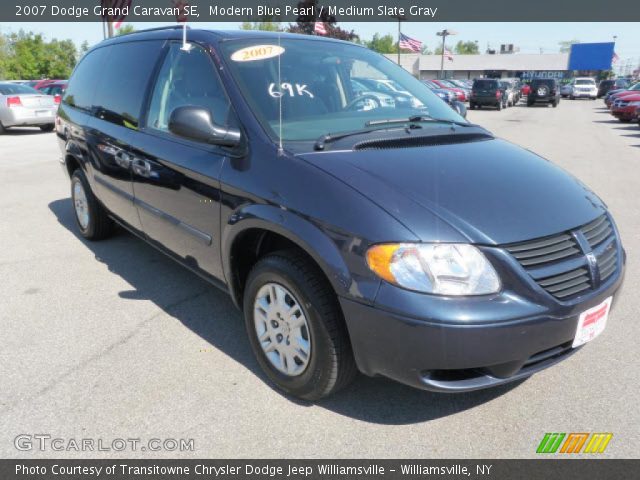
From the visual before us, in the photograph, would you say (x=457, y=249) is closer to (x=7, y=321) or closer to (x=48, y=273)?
(x=7, y=321)

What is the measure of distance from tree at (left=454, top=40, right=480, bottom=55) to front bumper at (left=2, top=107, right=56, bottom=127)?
5935 inches

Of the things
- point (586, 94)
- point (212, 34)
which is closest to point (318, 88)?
point (212, 34)

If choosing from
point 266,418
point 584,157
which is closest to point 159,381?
point 266,418

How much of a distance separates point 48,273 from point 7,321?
3.05ft

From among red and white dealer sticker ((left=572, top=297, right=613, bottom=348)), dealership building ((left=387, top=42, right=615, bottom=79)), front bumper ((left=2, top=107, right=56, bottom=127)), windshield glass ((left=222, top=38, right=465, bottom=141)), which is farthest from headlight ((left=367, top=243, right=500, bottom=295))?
dealership building ((left=387, top=42, right=615, bottom=79))

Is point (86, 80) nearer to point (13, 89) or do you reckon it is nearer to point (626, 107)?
point (13, 89)

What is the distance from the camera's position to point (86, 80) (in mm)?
4910

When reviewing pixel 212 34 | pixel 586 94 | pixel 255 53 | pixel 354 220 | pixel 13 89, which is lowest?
pixel 586 94

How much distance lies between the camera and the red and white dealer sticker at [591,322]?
7.48ft

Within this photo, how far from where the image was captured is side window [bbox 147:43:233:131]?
2.98 meters

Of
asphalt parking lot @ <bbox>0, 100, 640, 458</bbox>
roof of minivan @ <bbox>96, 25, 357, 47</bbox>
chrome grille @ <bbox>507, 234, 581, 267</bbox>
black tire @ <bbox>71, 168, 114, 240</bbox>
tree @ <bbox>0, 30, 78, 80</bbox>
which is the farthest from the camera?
tree @ <bbox>0, 30, 78, 80</bbox>

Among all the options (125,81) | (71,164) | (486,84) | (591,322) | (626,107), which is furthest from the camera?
(486,84)

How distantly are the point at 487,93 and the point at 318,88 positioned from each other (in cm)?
2710
